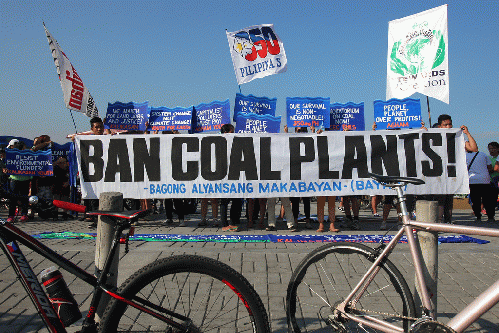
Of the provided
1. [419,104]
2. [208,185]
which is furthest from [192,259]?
[419,104]

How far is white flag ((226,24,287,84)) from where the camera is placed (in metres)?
12.6

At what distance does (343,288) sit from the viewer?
3.08 m

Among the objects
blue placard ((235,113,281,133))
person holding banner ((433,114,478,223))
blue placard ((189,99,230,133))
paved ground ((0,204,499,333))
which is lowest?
paved ground ((0,204,499,333))

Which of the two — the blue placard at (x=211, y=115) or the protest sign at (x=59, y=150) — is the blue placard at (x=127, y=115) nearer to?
the blue placard at (x=211, y=115)

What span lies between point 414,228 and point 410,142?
6035 mm

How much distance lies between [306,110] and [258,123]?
1.98 meters

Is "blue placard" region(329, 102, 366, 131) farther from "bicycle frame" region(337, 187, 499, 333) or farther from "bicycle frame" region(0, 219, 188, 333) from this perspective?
"bicycle frame" region(0, 219, 188, 333)

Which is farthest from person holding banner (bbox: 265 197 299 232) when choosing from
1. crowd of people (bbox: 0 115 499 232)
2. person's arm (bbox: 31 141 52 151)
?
person's arm (bbox: 31 141 52 151)

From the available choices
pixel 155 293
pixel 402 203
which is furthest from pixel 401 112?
pixel 155 293

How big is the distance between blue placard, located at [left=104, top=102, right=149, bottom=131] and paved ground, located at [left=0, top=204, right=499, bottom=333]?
23.3 feet

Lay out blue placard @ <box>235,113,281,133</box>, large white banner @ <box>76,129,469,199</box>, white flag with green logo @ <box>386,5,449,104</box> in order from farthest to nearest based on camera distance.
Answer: blue placard @ <box>235,113,281,133</box>
white flag with green logo @ <box>386,5,449,104</box>
large white banner @ <box>76,129,469,199</box>

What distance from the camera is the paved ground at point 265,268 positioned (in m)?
3.62

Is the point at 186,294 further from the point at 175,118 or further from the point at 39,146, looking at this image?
the point at 175,118

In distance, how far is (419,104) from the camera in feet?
42.1
